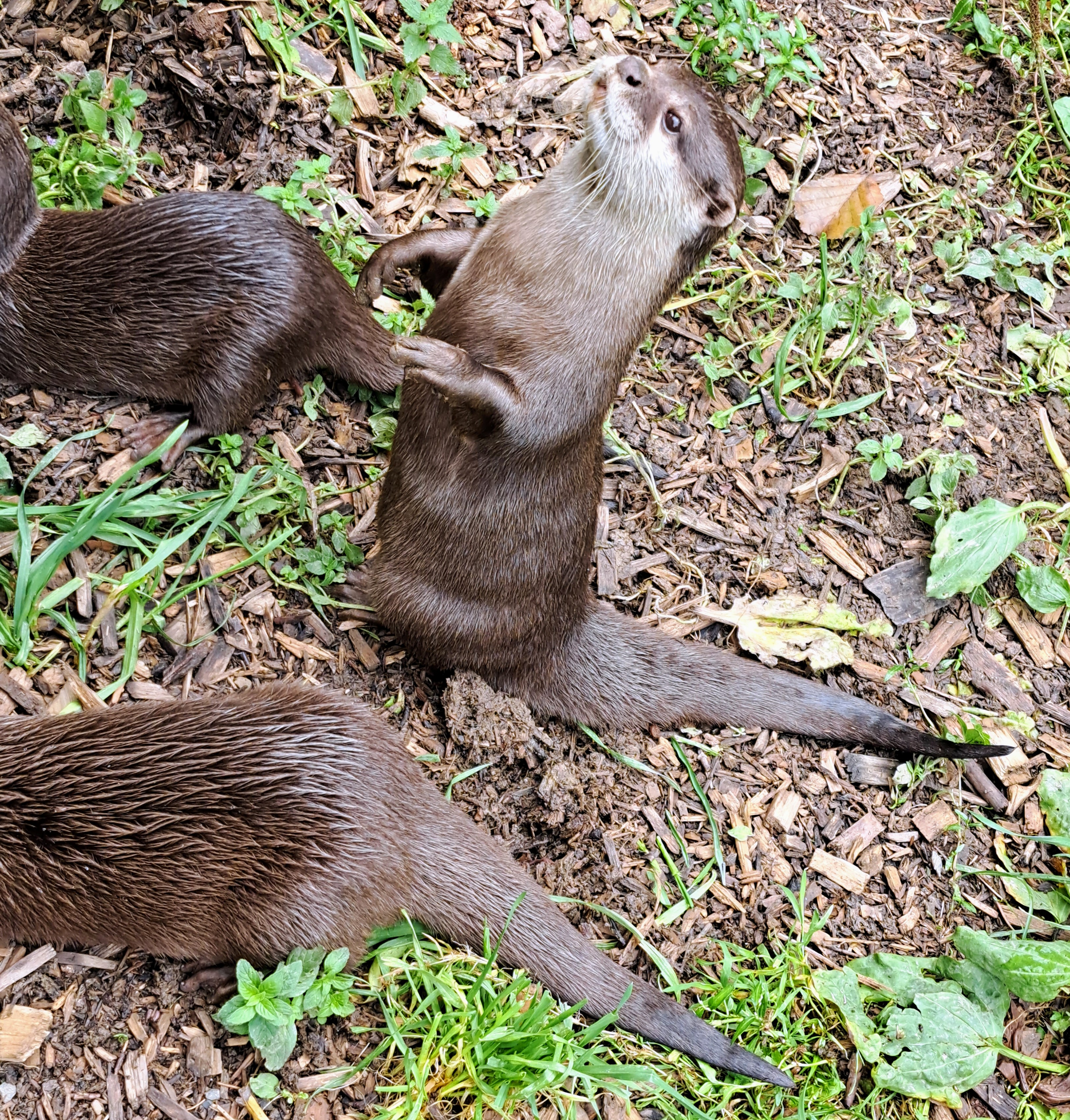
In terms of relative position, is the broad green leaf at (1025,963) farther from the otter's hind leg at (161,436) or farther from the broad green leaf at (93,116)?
the broad green leaf at (93,116)

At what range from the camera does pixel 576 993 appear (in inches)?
80.7

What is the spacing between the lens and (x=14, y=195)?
2.64 metres

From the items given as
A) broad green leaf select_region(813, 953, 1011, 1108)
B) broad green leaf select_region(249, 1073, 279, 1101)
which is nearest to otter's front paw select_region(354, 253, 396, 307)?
broad green leaf select_region(249, 1073, 279, 1101)

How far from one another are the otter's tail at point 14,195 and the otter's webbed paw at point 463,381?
4.08ft

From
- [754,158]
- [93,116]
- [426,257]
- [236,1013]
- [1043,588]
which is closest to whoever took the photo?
[236,1013]

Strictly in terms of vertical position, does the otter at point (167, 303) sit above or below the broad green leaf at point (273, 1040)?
above

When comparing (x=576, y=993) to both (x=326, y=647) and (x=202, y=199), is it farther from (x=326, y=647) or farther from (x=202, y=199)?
(x=202, y=199)

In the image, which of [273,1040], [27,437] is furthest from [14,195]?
[273,1040]

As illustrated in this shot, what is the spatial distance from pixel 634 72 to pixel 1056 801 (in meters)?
1.90

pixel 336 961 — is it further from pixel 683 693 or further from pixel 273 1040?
pixel 683 693

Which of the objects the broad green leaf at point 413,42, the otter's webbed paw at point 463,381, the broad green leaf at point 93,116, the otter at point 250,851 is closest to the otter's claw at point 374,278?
the otter's webbed paw at point 463,381

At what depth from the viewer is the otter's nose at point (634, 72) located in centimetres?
214

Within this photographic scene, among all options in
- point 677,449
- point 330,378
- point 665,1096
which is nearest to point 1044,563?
point 677,449

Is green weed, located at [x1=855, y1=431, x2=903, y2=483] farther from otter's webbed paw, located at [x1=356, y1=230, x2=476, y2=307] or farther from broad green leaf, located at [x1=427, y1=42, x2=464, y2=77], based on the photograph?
broad green leaf, located at [x1=427, y1=42, x2=464, y2=77]
